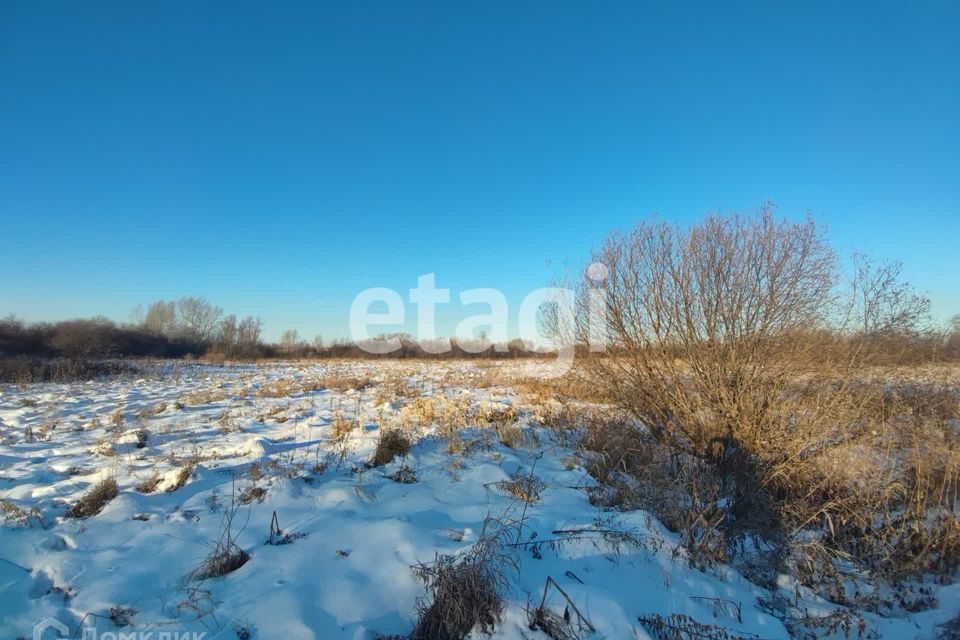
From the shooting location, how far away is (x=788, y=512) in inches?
155

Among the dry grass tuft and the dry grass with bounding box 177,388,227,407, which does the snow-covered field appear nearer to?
the dry grass tuft

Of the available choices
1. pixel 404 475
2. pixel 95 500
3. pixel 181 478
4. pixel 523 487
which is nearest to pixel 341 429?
pixel 404 475

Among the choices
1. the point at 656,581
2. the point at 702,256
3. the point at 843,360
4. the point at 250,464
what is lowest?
the point at 656,581

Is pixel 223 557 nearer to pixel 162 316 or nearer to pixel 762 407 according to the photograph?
pixel 762 407

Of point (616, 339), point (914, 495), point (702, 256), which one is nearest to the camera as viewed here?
point (914, 495)

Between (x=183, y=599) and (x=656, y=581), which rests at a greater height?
(x=183, y=599)

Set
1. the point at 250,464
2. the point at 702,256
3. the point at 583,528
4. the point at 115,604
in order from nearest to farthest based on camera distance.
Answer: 1. the point at 115,604
2. the point at 583,528
3. the point at 250,464
4. the point at 702,256

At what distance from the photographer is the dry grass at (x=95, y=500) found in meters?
3.28

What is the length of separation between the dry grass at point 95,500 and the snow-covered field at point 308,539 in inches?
3.0

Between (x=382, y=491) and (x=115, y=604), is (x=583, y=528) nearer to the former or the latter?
(x=382, y=491)

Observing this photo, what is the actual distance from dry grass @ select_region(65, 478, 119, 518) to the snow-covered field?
0.25 ft

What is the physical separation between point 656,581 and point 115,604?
340 cm

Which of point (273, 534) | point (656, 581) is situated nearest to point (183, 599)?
point (273, 534)

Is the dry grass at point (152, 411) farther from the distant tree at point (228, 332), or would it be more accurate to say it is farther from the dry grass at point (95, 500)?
the distant tree at point (228, 332)
